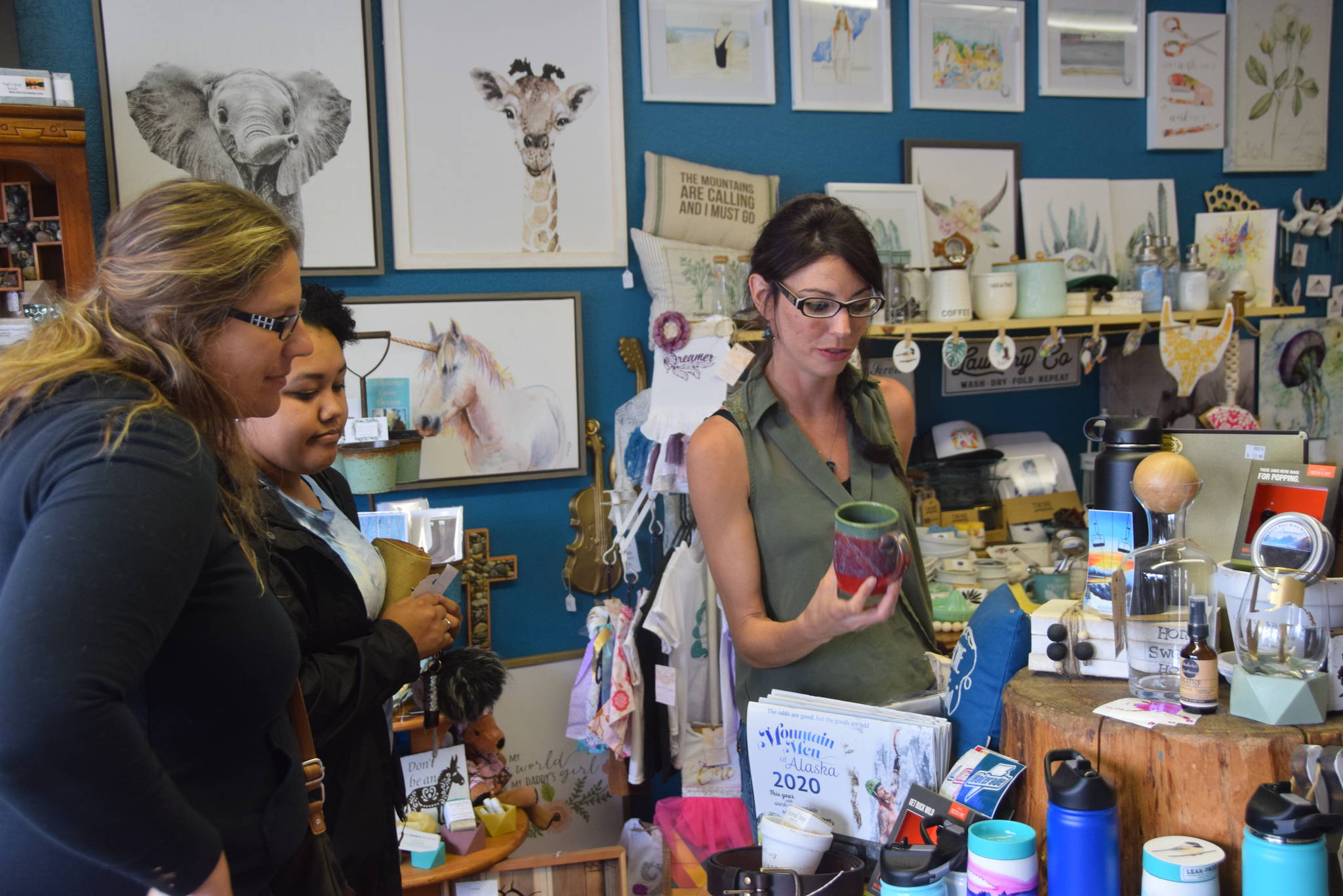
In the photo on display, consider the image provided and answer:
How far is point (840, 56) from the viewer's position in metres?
3.43

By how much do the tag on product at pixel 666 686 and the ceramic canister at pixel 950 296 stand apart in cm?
138

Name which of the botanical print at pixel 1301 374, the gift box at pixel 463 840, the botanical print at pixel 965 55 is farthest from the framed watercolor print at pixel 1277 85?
the gift box at pixel 463 840

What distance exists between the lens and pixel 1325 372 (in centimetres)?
420

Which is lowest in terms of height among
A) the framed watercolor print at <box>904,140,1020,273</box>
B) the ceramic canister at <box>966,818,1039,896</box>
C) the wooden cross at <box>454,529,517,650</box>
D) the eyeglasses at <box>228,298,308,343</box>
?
the wooden cross at <box>454,529,517,650</box>

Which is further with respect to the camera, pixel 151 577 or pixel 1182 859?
pixel 1182 859

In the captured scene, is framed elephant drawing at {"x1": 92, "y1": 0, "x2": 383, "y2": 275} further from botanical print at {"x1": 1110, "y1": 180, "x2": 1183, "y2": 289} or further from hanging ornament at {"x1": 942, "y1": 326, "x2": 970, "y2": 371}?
botanical print at {"x1": 1110, "y1": 180, "x2": 1183, "y2": 289}

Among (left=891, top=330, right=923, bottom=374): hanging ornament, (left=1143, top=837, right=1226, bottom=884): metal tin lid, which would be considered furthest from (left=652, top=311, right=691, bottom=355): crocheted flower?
(left=1143, top=837, right=1226, bottom=884): metal tin lid

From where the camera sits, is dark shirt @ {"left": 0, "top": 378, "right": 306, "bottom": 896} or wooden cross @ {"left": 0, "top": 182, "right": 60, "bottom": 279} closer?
dark shirt @ {"left": 0, "top": 378, "right": 306, "bottom": 896}

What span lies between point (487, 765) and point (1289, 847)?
199 centimetres

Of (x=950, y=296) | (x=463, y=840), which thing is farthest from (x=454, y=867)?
(x=950, y=296)

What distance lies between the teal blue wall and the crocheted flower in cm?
21

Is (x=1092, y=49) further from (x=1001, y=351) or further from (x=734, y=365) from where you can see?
(x=734, y=365)

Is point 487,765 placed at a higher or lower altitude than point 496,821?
higher

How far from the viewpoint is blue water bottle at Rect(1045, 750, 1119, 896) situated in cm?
115
